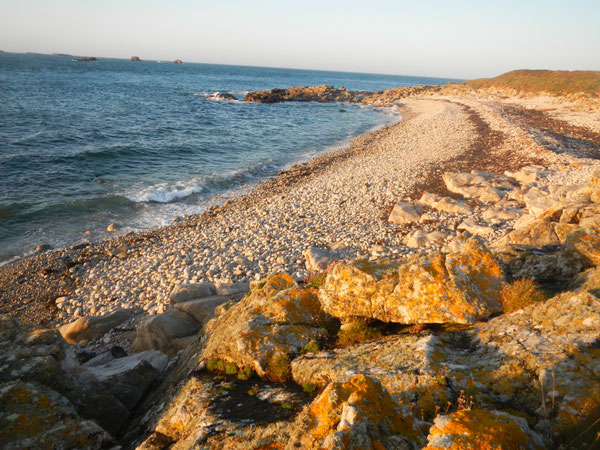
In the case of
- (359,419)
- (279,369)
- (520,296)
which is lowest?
(279,369)

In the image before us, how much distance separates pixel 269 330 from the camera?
6035 mm

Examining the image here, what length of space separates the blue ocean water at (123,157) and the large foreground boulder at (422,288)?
1709 cm

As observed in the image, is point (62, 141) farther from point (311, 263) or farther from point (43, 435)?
point (43, 435)

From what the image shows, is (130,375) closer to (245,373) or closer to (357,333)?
(245,373)

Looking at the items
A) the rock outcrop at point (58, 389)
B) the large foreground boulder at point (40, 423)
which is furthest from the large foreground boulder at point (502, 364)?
the rock outcrop at point (58, 389)

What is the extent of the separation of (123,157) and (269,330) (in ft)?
106

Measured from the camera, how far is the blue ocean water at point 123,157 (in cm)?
2069

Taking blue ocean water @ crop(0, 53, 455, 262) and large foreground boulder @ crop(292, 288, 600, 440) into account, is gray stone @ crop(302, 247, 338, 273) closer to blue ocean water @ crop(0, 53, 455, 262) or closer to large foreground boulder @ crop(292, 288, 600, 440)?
large foreground boulder @ crop(292, 288, 600, 440)

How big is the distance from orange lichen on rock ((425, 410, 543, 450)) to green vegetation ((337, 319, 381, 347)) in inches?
100.0

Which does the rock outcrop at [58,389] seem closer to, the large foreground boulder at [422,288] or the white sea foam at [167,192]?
the large foreground boulder at [422,288]

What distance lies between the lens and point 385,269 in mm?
6402

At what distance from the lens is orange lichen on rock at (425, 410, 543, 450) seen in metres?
2.85

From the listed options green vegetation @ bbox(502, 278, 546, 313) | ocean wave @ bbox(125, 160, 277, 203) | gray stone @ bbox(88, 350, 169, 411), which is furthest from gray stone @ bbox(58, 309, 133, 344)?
ocean wave @ bbox(125, 160, 277, 203)

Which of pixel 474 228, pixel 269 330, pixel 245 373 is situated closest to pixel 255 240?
pixel 474 228
